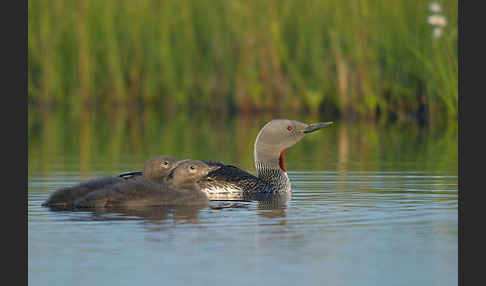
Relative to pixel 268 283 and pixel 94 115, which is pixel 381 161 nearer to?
pixel 268 283

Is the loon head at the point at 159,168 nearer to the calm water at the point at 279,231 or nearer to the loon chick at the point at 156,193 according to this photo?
the loon chick at the point at 156,193

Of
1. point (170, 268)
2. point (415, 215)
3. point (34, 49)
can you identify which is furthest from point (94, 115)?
point (170, 268)

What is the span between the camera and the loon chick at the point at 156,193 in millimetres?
7590

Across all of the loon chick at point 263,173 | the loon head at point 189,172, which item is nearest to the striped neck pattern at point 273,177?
the loon chick at point 263,173

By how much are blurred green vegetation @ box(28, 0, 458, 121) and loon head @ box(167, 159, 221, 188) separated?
25.4 feet

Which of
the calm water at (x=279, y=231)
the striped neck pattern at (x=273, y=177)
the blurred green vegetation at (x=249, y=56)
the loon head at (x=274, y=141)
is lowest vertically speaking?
the calm water at (x=279, y=231)

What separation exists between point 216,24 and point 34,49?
15.0 feet

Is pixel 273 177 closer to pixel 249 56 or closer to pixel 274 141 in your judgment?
pixel 274 141

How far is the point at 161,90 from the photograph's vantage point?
824 inches

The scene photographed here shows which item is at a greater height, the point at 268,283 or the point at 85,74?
the point at 85,74

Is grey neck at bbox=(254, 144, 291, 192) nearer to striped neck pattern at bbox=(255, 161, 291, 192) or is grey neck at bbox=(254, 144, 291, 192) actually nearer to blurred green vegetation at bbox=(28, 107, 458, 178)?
striped neck pattern at bbox=(255, 161, 291, 192)

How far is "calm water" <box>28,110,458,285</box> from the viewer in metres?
5.23

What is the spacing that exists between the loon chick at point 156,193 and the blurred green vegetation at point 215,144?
2.05 metres

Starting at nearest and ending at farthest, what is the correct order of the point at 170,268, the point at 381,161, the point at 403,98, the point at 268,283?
the point at 268,283 → the point at 170,268 → the point at 381,161 → the point at 403,98
